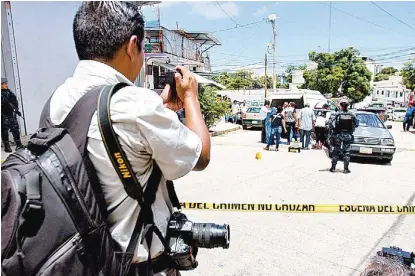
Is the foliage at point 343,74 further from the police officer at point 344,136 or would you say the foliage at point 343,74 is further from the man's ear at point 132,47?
the man's ear at point 132,47

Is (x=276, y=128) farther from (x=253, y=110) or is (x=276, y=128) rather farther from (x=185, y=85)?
(x=185, y=85)

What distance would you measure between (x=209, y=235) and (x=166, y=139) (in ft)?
1.71

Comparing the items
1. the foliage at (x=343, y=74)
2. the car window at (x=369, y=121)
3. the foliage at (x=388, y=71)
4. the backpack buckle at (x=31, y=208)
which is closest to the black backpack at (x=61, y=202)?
the backpack buckle at (x=31, y=208)

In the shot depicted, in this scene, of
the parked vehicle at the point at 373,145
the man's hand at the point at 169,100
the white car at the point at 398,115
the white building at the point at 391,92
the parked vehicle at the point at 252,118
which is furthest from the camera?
the white building at the point at 391,92

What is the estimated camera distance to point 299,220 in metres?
4.18

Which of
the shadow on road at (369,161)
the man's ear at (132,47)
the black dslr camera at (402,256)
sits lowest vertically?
the shadow on road at (369,161)

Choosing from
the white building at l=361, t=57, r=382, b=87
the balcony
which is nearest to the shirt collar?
the balcony

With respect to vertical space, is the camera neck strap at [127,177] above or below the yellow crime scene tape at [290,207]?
above

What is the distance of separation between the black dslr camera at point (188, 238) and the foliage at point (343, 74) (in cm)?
3620

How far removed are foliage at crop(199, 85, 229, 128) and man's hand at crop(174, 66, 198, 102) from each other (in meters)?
11.8

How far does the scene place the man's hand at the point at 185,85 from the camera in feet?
4.36

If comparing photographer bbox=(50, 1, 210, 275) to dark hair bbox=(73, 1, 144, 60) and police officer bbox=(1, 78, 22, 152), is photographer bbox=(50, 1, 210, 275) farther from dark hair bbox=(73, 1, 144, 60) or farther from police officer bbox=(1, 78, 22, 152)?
police officer bbox=(1, 78, 22, 152)

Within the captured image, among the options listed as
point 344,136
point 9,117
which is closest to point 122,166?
point 9,117

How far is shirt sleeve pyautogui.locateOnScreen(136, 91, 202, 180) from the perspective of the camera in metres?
0.99
